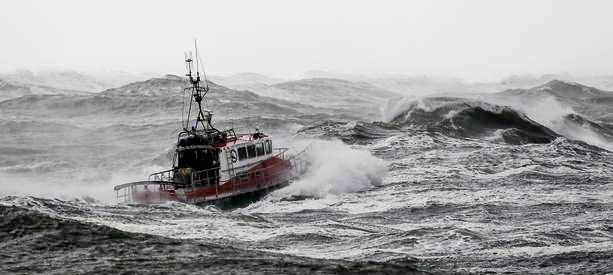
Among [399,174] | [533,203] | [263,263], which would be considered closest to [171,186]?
[399,174]

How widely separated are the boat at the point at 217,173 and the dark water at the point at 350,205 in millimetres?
774

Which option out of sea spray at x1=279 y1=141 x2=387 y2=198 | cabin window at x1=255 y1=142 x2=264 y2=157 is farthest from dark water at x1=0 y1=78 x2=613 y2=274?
cabin window at x1=255 y1=142 x2=264 y2=157


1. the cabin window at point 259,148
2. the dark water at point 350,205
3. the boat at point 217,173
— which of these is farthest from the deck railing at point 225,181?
the dark water at point 350,205

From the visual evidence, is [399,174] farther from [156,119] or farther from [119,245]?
[156,119]

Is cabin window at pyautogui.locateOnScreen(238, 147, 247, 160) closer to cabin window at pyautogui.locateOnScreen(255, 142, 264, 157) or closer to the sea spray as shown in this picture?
cabin window at pyautogui.locateOnScreen(255, 142, 264, 157)

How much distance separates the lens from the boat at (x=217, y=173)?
20.8 metres

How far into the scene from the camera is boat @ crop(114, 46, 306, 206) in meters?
20.8

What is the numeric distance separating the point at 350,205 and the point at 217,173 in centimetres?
489

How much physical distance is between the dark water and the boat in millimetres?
774

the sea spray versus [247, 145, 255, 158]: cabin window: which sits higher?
[247, 145, 255, 158]: cabin window

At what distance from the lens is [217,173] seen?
22219 millimetres

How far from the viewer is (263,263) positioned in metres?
10.4

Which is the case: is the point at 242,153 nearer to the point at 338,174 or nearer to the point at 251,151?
the point at 251,151

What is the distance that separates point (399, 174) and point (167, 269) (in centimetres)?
1370
